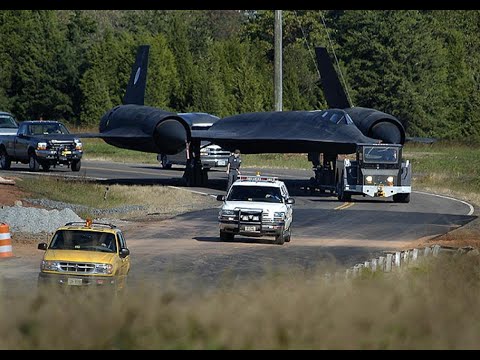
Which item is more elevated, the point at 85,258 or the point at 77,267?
the point at 85,258

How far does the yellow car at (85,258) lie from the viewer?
18828 millimetres

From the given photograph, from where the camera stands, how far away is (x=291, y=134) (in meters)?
44.4

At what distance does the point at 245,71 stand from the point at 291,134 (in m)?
47.3

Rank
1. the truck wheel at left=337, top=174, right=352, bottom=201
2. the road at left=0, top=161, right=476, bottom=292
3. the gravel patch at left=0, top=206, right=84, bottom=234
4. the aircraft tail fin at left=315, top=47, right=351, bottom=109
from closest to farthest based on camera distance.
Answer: the road at left=0, top=161, right=476, bottom=292 < the gravel patch at left=0, top=206, right=84, bottom=234 < the truck wheel at left=337, top=174, right=352, bottom=201 < the aircraft tail fin at left=315, top=47, right=351, bottom=109

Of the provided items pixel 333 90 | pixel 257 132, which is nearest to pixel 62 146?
pixel 257 132

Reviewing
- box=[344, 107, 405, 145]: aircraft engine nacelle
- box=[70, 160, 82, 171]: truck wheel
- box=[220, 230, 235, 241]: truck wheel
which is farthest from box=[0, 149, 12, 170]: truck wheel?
box=[220, 230, 235, 241]: truck wheel

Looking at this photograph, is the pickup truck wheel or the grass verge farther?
the pickup truck wheel

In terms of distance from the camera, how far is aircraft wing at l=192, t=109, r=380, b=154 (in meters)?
42.9

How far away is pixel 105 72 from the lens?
92750mm

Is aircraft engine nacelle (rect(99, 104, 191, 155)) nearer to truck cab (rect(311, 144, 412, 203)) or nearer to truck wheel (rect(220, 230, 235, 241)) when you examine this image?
truck cab (rect(311, 144, 412, 203))

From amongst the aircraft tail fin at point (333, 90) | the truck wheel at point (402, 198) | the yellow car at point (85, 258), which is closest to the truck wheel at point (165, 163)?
the aircraft tail fin at point (333, 90)

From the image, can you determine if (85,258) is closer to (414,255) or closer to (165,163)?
(414,255)

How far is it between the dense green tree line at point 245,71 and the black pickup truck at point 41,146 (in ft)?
121

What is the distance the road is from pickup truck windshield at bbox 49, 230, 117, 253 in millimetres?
953
